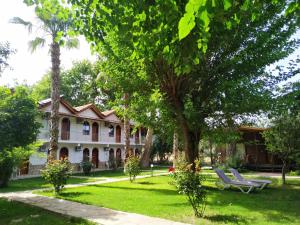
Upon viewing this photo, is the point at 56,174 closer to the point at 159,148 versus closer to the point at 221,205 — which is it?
the point at 221,205

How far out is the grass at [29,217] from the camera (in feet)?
27.5

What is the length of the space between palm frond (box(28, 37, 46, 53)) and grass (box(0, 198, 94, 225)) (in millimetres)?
12675

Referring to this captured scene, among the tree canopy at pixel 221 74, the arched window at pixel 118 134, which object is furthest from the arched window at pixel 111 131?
the tree canopy at pixel 221 74

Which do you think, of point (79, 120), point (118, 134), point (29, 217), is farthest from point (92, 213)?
point (118, 134)

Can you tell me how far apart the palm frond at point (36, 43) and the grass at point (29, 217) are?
1267 cm

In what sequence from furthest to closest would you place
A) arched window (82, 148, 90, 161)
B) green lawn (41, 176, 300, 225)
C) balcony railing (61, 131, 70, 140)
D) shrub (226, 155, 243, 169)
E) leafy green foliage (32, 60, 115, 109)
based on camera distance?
leafy green foliage (32, 60, 115, 109), arched window (82, 148, 90, 161), balcony railing (61, 131, 70, 140), shrub (226, 155, 243, 169), green lawn (41, 176, 300, 225)

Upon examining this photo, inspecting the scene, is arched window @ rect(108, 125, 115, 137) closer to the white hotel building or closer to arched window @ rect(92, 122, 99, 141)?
the white hotel building

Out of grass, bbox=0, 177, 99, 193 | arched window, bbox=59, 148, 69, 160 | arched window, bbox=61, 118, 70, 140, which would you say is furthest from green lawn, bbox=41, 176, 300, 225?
arched window, bbox=59, 148, 69, 160

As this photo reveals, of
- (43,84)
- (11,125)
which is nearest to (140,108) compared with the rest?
(11,125)

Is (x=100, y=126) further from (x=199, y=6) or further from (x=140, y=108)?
(x=199, y=6)

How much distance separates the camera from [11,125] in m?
11.4

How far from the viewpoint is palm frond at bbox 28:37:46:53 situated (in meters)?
20.3

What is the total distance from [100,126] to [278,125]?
71.4ft

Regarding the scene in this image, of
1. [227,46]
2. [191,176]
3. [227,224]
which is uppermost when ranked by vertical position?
[227,46]
